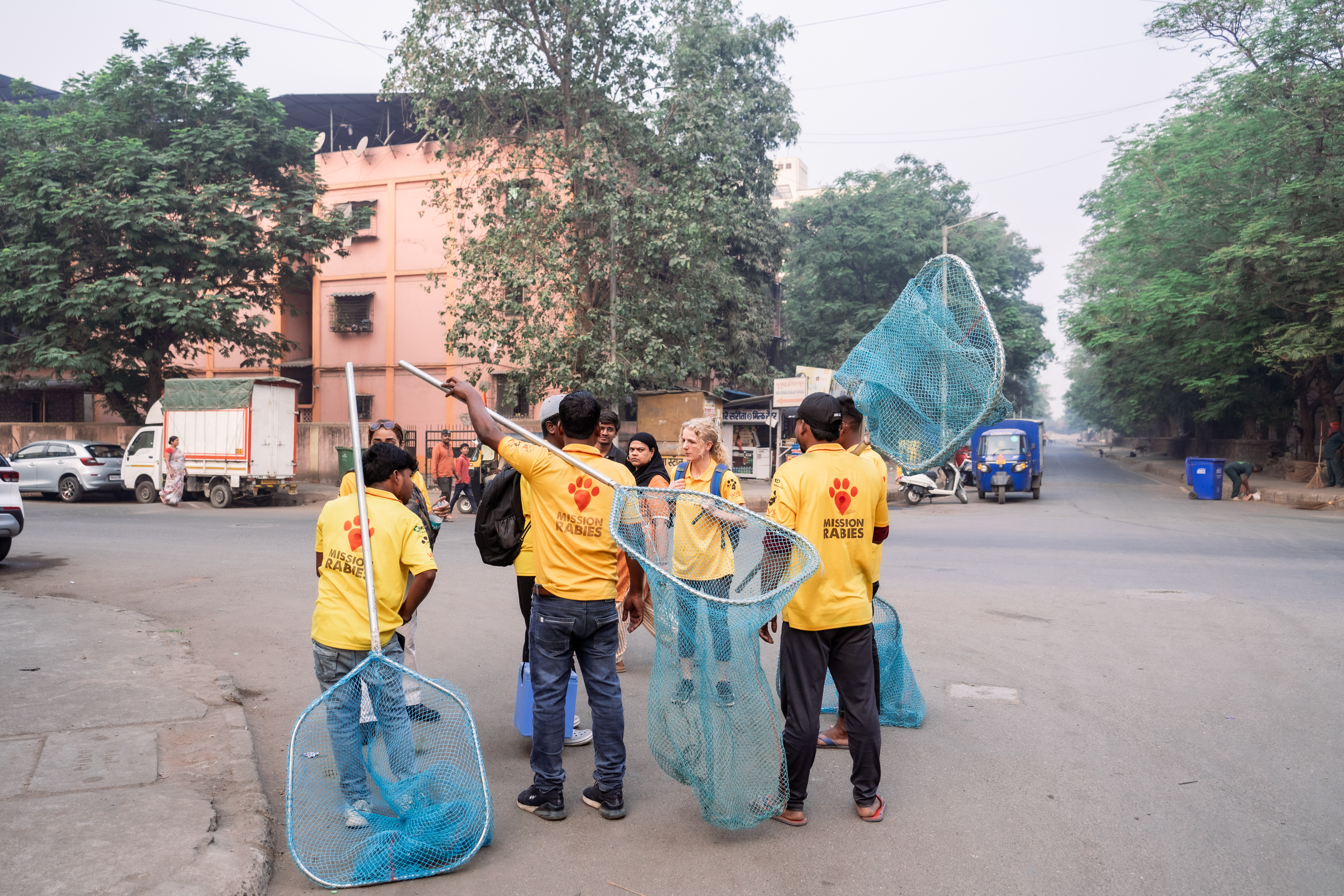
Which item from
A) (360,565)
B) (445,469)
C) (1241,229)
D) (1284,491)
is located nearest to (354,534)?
(360,565)

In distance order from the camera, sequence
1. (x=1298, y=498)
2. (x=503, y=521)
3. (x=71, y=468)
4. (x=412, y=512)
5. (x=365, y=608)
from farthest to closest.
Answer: (x=71, y=468), (x=1298, y=498), (x=503, y=521), (x=412, y=512), (x=365, y=608)

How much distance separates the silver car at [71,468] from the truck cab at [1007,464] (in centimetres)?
2081

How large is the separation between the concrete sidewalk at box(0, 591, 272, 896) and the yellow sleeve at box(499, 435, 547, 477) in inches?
70.8

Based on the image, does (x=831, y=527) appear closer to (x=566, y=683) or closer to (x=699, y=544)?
(x=699, y=544)

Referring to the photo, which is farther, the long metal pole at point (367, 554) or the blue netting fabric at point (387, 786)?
the long metal pole at point (367, 554)

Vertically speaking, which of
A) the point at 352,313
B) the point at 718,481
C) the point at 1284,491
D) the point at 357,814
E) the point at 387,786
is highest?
the point at 352,313

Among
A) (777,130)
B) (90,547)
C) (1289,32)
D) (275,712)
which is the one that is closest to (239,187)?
(90,547)

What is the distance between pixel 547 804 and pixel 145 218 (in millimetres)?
22274

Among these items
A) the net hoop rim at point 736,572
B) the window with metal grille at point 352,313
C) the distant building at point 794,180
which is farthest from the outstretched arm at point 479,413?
the distant building at point 794,180

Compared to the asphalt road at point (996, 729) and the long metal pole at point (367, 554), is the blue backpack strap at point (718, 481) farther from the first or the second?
the long metal pole at point (367, 554)

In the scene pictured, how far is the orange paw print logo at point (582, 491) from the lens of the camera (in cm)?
395

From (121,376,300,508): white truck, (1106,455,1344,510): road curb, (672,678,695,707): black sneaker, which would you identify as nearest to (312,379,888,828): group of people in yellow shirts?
(672,678,695,707): black sneaker

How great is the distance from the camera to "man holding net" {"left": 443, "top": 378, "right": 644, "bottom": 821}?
3885 millimetres

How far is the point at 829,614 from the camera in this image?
3863 mm
